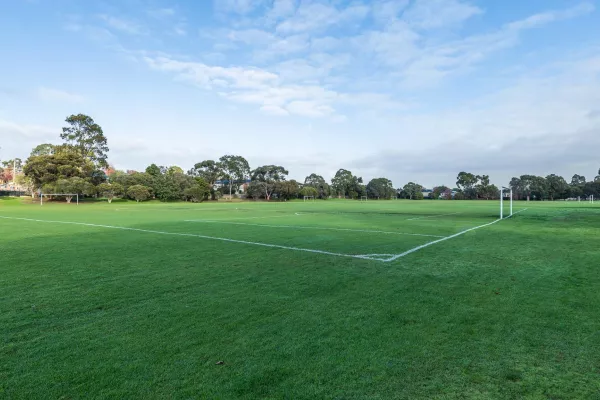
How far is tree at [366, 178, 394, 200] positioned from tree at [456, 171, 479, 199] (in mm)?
21575

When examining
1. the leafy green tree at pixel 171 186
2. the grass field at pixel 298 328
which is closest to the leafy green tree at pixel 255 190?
the leafy green tree at pixel 171 186

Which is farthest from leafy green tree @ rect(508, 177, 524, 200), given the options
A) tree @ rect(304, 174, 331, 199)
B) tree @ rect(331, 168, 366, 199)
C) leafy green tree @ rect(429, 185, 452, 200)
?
tree @ rect(304, 174, 331, 199)

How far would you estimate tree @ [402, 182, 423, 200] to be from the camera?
368 ft

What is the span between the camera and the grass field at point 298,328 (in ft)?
8.24

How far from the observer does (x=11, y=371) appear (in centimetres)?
263

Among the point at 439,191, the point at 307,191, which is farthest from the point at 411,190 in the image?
the point at 307,191

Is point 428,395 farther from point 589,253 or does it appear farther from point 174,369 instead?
point 589,253

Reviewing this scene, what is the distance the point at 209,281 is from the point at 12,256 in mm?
5240

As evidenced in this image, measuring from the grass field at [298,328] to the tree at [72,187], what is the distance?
5174 centimetres

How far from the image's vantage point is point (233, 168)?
83625 millimetres

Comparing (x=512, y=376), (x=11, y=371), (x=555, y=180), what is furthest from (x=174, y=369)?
(x=555, y=180)

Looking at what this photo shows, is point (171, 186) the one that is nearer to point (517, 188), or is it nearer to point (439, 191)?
point (439, 191)

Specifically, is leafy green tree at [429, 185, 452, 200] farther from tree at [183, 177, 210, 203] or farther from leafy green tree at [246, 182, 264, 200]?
tree at [183, 177, 210, 203]

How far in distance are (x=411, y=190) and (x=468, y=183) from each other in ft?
55.6
